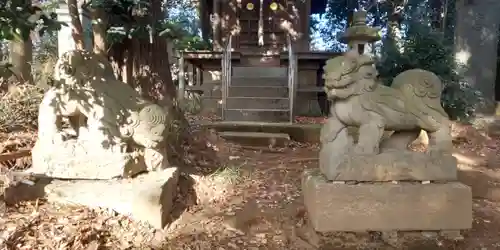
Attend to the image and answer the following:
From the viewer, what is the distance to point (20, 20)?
2.13m

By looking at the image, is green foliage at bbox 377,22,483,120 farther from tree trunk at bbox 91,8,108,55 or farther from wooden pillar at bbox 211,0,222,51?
wooden pillar at bbox 211,0,222,51

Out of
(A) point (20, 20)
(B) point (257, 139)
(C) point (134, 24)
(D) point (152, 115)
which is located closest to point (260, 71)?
(B) point (257, 139)

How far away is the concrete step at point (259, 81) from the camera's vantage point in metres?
9.31

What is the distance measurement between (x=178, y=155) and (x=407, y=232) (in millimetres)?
2675

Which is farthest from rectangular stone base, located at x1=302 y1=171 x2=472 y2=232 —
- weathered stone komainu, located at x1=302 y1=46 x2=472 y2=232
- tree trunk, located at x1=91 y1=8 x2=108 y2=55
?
tree trunk, located at x1=91 y1=8 x2=108 y2=55

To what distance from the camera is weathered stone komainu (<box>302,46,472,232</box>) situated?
10.1 ft

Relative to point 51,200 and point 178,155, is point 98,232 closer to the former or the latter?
point 51,200

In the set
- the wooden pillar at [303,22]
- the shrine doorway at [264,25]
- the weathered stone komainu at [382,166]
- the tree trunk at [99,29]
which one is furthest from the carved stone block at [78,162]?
the wooden pillar at [303,22]

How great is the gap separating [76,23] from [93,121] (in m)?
1.13

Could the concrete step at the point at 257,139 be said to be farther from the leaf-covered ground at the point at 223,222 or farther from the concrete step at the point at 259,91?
the concrete step at the point at 259,91

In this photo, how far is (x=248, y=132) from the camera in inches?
264

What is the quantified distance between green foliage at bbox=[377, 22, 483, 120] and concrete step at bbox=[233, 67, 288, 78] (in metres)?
2.85

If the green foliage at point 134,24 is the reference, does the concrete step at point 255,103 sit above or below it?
below

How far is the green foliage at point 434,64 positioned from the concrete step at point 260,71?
285 cm
